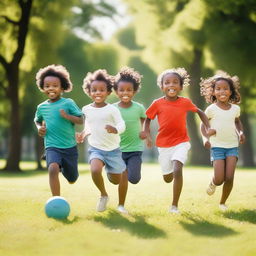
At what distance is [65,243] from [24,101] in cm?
2586

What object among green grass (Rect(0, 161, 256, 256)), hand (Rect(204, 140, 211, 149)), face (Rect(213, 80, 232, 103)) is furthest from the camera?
Result: face (Rect(213, 80, 232, 103))

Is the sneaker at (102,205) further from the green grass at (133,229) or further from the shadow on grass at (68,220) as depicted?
the shadow on grass at (68,220)

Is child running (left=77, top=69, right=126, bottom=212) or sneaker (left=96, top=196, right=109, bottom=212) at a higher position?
child running (left=77, top=69, right=126, bottom=212)

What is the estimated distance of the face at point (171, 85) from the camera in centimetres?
925

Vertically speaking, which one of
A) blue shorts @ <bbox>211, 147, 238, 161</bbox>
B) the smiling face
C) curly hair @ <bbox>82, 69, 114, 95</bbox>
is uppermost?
curly hair @ <bbox>82, 69, 114, 95</bbox>

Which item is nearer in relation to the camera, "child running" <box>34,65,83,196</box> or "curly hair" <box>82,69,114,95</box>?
"child running" <box>34,65,83,196</box>

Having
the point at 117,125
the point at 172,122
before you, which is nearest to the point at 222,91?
the point at 172,122

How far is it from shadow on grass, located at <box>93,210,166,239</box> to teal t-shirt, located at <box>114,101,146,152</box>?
1278mm

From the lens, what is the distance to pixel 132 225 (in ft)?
26.7

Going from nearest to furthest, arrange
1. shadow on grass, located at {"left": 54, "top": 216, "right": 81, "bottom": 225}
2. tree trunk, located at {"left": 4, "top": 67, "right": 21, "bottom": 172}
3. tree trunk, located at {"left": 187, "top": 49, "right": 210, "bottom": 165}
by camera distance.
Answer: shadow on grass, located at {"left": 54, "top": 216, "right": 81, "bottom": 225}, tree trunk, located at {"left": 4, "top": 67, "right": 21, "bottom": 172}, tree trunk, located at {"left": 187, "top": 49, "right": 210, "bottom": 165}

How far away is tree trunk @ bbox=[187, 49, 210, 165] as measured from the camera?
29188 mm

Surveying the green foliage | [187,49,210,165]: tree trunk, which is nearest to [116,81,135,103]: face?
[187,49,210,165]: tree trunk

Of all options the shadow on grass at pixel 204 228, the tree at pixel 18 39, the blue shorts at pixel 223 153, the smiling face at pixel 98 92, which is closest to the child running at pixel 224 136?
the blue shorts at pixel 223 153

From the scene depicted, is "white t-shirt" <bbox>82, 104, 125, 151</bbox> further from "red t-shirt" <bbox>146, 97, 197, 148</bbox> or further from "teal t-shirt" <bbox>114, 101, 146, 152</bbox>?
"red t-shirt" <bbox>146, 97, 197, 148</bbox>
